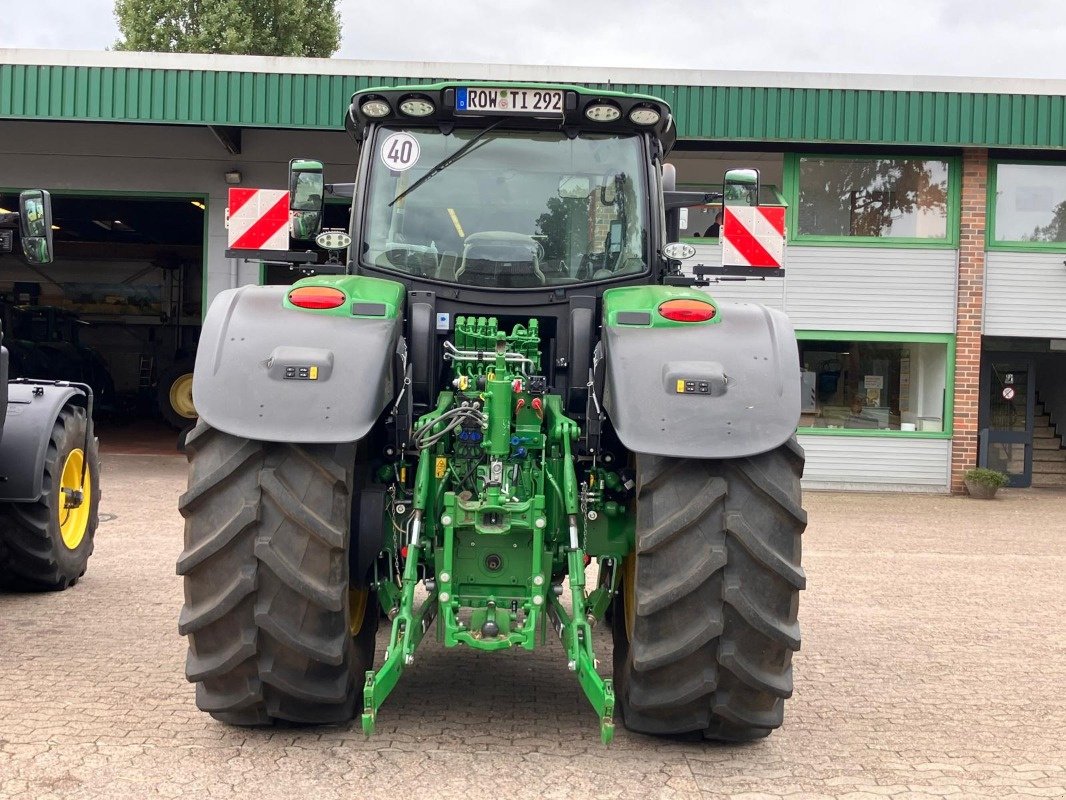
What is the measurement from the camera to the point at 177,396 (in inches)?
789

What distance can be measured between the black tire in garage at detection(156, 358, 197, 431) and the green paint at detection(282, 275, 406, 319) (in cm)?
1623

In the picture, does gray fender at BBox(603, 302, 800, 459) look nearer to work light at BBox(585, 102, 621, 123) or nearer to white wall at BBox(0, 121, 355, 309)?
work light at BBox(585, 102, 621, 123)

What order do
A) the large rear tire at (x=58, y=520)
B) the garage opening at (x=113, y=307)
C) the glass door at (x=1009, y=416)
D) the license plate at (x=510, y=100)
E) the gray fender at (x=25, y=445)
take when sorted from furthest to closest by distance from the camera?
the garage opening at (x=113, y=307)
the glass door at (x=1009, y=416)
the large rear tire at (x=58, y=520)
the gray fender at (x=25, y=445)
the license plate at (x=510, y=100)

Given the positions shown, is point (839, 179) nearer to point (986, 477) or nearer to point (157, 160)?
point (986, 477)

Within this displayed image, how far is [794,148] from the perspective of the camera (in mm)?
14562

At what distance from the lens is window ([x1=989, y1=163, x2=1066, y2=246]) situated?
48.3 ft

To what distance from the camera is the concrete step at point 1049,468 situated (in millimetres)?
16797

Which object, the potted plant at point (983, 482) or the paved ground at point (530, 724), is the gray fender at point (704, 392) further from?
the potted plant at point (983, 482)

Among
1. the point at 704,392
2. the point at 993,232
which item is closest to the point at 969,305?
the point at 993,232

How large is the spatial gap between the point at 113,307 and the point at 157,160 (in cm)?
1182

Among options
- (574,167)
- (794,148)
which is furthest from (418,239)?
(794,148)

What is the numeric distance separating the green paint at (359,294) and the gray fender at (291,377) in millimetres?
43

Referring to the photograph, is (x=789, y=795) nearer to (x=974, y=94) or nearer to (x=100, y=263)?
(x=974, y=94)

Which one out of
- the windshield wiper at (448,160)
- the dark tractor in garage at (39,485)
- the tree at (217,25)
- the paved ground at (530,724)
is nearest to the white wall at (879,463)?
the paved ground at (530,724)
